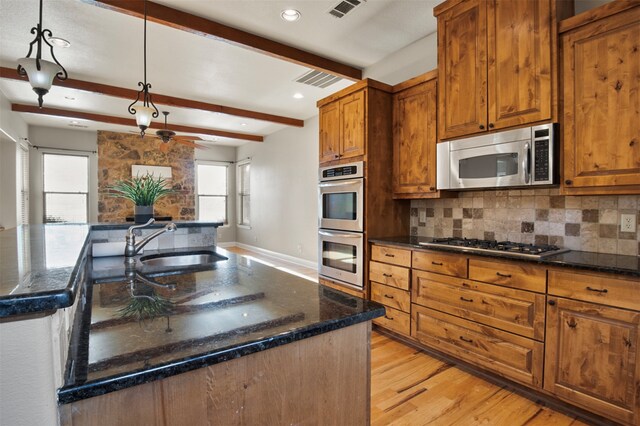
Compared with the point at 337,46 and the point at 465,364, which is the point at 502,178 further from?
the point at 337,46

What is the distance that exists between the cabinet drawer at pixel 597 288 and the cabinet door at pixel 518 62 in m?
1.02

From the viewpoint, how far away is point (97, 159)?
722 centimetres

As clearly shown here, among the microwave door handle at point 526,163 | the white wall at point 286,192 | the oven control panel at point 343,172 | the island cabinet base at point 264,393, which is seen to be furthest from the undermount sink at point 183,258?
the white wall at point 286,192

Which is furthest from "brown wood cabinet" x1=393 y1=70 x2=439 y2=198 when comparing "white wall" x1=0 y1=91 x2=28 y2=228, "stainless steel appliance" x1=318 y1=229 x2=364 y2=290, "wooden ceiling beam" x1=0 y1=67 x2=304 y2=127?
"white wall" x1=0 y1=91 x2=28 y2=228

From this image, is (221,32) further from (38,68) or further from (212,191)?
(212,191)

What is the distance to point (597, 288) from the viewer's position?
1.71m

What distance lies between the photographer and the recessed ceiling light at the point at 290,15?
2.84 meters

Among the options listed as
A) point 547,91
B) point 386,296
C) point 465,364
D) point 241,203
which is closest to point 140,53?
point 386,296

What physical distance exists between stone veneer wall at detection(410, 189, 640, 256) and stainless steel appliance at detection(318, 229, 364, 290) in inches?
28.8

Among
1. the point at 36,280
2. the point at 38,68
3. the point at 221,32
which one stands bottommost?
the point at 36,280

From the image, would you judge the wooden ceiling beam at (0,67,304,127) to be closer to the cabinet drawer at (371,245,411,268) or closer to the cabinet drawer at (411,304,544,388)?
the cabinet drawer at (371,245,411,268)

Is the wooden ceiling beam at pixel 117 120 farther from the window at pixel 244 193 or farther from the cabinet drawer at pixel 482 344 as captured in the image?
the cabinet drawer at pixel 482 344

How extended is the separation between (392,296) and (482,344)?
2.69ft

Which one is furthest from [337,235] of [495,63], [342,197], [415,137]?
[495,63]
